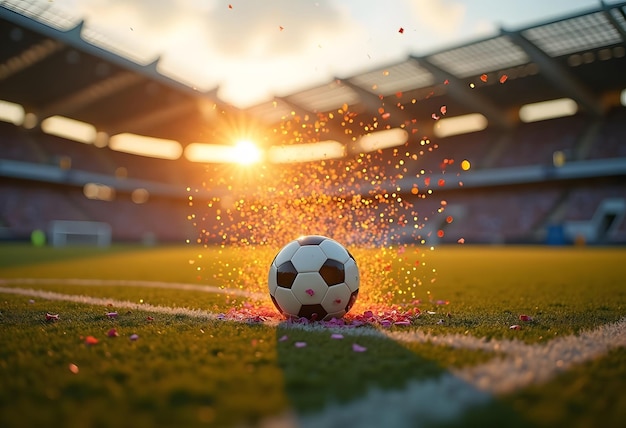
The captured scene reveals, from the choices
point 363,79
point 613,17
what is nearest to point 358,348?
point 613,17

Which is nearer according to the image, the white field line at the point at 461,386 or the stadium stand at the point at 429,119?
Answer: the white field line at the point at 461,386

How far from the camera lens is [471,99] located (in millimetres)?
32406

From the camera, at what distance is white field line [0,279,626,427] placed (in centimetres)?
194

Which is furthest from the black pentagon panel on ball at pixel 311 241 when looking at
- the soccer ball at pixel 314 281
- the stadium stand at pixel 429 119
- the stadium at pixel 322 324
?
the stadium stand at pixel 429 119

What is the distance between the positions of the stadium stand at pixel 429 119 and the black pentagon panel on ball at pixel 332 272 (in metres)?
22.7

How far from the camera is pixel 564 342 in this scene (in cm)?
342

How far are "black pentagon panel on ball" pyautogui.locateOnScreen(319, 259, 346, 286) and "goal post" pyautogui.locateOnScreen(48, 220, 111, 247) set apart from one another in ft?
115

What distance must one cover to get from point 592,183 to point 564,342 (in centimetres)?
3488


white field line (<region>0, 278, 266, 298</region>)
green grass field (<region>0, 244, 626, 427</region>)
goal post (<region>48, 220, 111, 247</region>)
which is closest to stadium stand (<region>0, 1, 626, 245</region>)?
goal post (<region>48, 220, 111, 247</region>)

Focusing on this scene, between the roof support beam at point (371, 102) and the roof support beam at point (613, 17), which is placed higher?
the roof support beam at point (613, 17)

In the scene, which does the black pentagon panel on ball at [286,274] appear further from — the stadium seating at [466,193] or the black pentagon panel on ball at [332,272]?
the stadium seating at [466,193]

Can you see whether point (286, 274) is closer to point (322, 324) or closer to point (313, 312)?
point (313, 312)

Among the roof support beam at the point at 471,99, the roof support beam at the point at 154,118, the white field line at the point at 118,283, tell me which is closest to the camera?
the white field line at the point at 118,283

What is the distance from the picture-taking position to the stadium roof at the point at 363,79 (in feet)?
81.3
